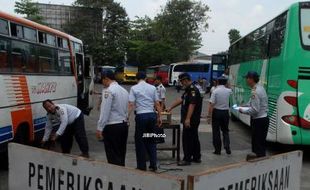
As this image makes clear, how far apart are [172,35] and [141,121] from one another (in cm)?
6188

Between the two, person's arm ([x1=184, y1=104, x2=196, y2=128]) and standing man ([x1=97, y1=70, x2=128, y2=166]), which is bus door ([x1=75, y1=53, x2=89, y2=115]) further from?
standing man ([x1=97, y1=70, x2=128, y2=166])

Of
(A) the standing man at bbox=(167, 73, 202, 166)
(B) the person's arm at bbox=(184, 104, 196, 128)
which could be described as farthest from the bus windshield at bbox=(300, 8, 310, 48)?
(B) the person's arm at bbox=(184, 104, 196, 128)

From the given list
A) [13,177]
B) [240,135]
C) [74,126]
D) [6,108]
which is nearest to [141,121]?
[74,126]

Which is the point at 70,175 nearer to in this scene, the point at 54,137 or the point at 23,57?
the point at 54,137

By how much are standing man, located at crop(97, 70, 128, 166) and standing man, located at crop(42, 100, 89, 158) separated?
1.39 meters

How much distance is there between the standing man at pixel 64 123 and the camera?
8.70 meters

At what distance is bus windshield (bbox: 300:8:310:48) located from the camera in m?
10.2

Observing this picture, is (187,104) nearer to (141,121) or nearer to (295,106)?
(141,121)

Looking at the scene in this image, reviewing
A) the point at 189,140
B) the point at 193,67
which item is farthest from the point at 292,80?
the point at 193,67

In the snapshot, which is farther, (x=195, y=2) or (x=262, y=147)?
(x=195, y=2)

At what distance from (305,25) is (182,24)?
5926 cm

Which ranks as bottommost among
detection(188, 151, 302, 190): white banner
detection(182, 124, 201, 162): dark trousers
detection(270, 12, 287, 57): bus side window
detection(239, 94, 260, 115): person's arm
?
detection(182, 124, 201, 162): dark trousers

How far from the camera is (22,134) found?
9.41 meters

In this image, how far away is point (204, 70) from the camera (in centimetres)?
5444
